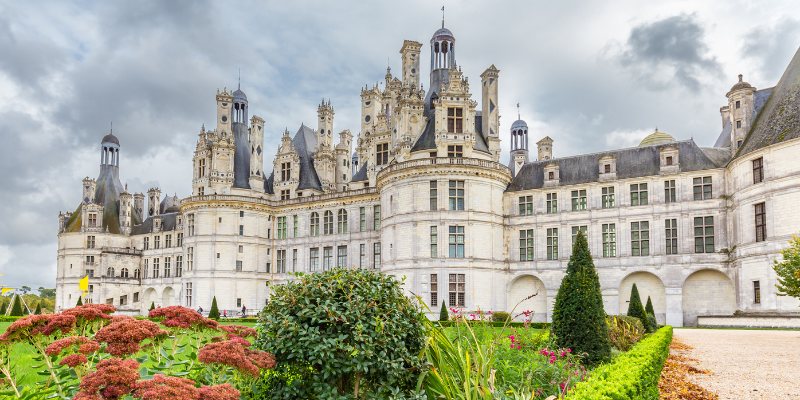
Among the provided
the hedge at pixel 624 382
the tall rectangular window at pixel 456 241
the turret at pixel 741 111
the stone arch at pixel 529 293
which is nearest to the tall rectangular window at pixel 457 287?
the tall rectangular window at pixel 456 241

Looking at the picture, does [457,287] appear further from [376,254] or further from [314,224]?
[314,224]

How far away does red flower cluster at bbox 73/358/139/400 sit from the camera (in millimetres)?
5422

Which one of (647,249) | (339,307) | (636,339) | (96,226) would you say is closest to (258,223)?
(96,226)

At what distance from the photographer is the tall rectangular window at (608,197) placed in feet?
126

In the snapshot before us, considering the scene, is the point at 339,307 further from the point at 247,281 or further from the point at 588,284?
the point at 247,281

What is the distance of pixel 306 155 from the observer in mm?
53656

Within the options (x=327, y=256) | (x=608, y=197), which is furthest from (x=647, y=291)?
(x=327, y=256)

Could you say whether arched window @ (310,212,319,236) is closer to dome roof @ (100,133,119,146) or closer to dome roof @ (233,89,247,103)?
dome roof @ (233,89,247,103)

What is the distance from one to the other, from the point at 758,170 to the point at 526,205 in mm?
13532

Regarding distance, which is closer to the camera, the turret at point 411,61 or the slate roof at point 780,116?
the slate roof at point 780,116

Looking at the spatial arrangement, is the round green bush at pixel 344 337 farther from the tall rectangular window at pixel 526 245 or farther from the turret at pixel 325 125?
the turret at pixel 325 125

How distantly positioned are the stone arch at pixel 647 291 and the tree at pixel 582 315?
2343 centimetres

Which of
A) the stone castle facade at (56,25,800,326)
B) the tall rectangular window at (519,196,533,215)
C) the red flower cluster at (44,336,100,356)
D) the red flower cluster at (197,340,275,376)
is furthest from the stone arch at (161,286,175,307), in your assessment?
the red flower cluster at (197,340,275,376)

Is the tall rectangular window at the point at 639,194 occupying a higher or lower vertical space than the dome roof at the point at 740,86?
lower
